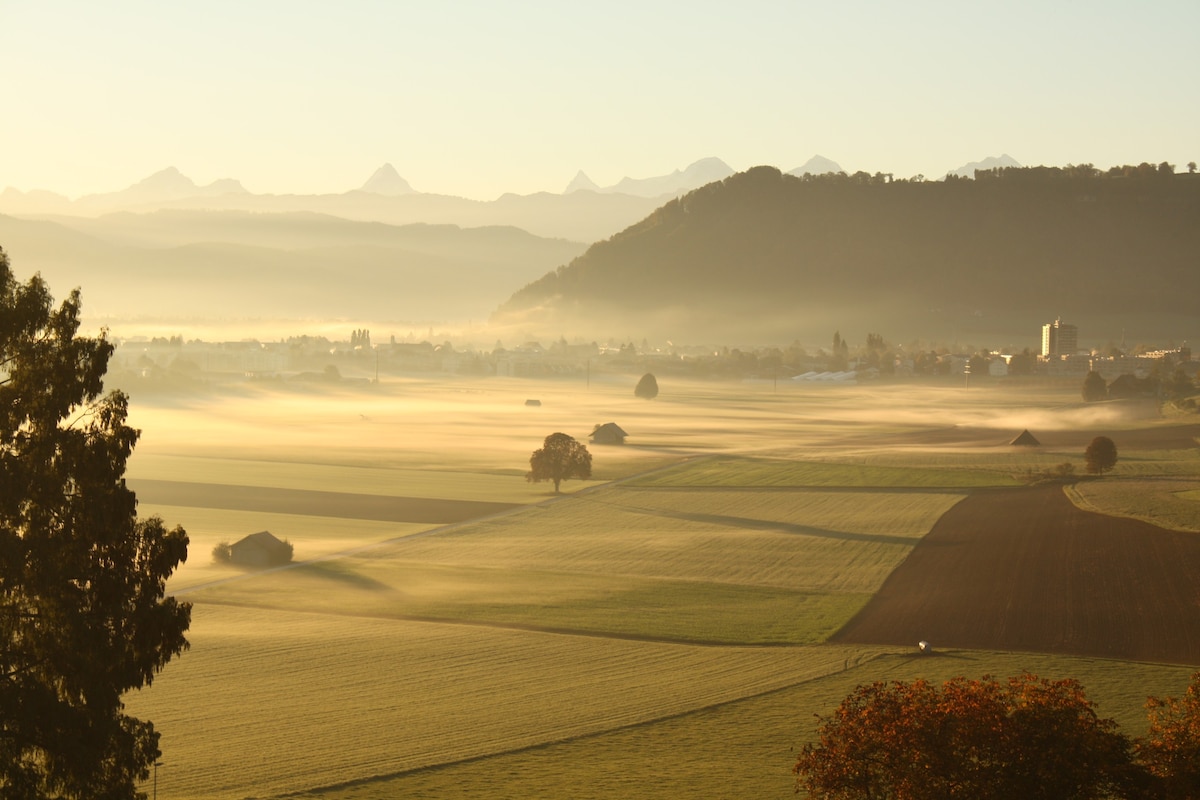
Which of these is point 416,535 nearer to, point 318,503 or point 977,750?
point 318,503

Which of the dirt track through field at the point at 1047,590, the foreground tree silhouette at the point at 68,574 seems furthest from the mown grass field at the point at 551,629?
the foreground tree silhouette at the point at 68,574

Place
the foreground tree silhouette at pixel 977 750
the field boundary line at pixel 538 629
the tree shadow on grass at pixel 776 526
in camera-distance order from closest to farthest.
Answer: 1. the foreground tree silhouette at pixel 977 750
2. the field boundary line at pixel 538 629
3. the tree shadow on grass at pixel 776 526

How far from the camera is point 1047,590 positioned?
4675cm

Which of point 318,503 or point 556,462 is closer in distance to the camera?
point 318,503

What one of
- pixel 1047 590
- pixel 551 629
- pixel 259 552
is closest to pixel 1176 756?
pixel 551 629

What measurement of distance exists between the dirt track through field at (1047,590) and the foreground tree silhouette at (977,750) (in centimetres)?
1884

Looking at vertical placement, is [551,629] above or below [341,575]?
below

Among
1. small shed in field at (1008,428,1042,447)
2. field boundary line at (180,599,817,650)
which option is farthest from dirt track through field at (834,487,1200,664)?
small shed in field at (1008,428,1042,447)

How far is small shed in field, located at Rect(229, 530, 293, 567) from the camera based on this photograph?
2067 inches

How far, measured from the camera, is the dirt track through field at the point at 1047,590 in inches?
1563

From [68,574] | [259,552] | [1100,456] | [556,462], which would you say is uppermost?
[68,574]

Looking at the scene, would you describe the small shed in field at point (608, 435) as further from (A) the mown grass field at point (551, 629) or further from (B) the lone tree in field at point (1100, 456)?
(B) the lone tree in field at point (1100, 456)

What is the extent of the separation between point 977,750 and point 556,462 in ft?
187

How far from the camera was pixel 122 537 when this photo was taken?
1942cm
